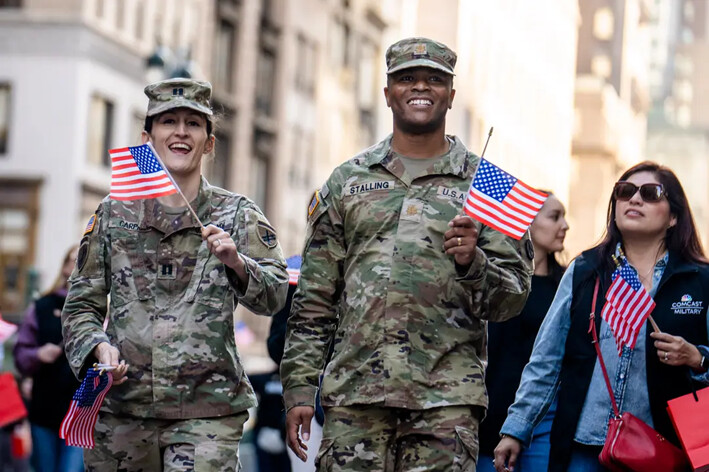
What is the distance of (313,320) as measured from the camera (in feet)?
23.5

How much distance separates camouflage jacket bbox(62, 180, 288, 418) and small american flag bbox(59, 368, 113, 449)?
98 millimetres

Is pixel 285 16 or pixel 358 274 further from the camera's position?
pixel 285 16

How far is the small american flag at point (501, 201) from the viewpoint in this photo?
22.7ft

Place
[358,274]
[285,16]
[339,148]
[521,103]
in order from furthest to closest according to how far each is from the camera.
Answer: [521,103], [339,148], [285,16], [358,274]

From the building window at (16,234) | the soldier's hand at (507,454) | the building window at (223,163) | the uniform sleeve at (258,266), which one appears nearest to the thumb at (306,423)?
the uniform sleeve at (258,266)

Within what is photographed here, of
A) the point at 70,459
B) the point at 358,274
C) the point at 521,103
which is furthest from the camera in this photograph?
the point at 521,103

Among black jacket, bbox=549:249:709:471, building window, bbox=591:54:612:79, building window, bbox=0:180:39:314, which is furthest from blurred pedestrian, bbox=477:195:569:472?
building window, bbox=591:54:612:79

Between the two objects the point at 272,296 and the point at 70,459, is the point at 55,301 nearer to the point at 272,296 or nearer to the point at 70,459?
the point at 70,459

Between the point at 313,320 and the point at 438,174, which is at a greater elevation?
the point at 438,174

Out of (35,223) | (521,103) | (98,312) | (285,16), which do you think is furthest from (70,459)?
(521,103)

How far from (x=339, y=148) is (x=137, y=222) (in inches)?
2090

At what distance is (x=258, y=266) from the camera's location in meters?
7.16

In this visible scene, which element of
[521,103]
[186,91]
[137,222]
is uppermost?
[521,103]

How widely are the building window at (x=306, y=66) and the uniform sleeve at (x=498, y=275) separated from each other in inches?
1850
